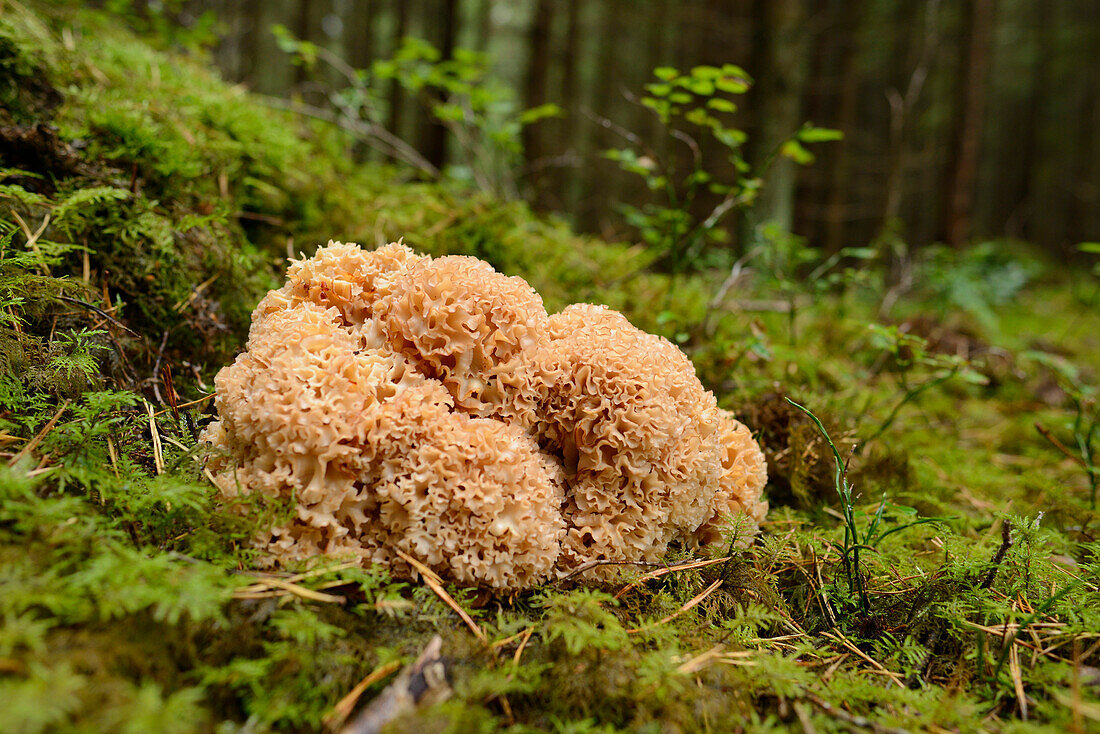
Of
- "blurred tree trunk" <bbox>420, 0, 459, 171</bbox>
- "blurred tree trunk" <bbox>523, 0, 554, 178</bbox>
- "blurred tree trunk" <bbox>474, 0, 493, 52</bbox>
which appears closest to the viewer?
"blurred tree trunk" <bbox>420, 0, 459, 171</bbox>

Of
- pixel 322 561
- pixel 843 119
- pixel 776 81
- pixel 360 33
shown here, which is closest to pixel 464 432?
pixel 322 561

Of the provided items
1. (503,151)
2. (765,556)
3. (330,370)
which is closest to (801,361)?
(765,556)

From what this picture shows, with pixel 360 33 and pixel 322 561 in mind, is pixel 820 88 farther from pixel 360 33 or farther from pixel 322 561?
pixel 360 33

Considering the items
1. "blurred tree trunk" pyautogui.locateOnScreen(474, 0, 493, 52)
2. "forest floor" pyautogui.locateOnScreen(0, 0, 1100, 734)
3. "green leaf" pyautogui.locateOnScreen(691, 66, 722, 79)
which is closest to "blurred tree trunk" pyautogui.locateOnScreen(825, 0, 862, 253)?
"forest floor" pyautogui.locateOnScreen(0, 0, 1100, 734)

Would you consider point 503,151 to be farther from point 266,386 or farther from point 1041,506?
point 1041,506

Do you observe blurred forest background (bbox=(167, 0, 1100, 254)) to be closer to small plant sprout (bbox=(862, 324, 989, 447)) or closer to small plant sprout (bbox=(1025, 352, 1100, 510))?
small plant sprout (bbox=(1025, 352, 1100, 510))

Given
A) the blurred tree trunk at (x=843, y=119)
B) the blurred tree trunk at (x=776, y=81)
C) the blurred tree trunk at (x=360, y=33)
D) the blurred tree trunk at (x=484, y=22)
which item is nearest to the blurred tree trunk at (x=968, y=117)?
the blurred tree trunk at (x=843, y=119)

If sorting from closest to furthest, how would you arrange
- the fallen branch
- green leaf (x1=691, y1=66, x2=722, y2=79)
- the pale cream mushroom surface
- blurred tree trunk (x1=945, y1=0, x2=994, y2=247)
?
the fallen branch, the pale cream mushroom surface, green leaf (x1=691, y1=66, x2=722, y2=79), blurred tree trunk (x1=945, y1=0, x2=994, y2=247)
